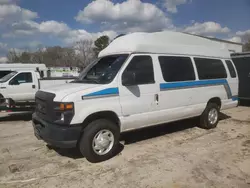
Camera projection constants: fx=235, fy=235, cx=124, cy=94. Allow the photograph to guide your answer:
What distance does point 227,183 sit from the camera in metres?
3.84

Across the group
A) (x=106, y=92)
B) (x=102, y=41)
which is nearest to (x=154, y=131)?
(x=106, y=92)

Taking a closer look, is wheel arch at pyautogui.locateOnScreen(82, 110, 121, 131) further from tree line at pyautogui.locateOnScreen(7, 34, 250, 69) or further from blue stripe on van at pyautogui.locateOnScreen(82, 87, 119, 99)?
tree line at pyautogui.locateOnScreen(7, 34, 250, 69)

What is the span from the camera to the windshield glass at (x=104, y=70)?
4885mm

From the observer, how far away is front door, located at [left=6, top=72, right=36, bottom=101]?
10459mm

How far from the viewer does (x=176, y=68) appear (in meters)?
5.95

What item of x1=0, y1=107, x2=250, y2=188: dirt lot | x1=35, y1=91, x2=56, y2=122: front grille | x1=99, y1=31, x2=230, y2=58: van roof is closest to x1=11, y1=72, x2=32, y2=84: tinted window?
x1=0, y1=107, x2=250, y2=188: dirt lot

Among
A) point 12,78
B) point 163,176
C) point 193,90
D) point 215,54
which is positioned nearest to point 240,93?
point 215,54

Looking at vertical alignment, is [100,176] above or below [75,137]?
below

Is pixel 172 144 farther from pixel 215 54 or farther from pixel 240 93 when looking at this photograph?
pixel 240 93

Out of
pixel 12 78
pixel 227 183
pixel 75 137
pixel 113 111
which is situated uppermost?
pixel 12 78

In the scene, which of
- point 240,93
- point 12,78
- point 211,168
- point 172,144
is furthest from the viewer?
point 240,93

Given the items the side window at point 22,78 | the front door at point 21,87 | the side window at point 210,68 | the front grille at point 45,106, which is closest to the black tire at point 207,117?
the side window at point 210,68

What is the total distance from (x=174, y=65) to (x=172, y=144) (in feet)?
6.45

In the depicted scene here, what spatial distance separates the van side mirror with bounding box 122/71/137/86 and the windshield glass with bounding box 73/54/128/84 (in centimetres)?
20
